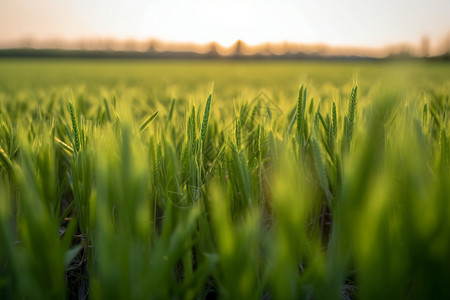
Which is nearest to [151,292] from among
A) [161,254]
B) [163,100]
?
[161,254]

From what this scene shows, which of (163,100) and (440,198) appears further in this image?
(163,100)

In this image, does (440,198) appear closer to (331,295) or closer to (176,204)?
(331,295)

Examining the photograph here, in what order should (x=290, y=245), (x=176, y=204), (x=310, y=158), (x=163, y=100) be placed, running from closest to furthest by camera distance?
(x=290, y=245)
(x=176, y=204)
(x=310, y=158)
(x=163, y=100)

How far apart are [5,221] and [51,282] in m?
0.08

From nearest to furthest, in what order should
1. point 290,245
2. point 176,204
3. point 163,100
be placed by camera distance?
point 290,245 → point 176,204 → point 163,100

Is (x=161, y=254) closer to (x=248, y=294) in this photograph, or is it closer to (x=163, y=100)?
(x=248, y=294)

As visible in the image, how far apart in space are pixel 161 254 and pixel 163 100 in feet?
5.40

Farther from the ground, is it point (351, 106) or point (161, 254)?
point (351, 106)

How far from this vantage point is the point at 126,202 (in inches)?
11.4

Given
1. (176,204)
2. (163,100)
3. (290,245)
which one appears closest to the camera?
(290,245)

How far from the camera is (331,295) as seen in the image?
29 centimetres

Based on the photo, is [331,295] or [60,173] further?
[60,173]

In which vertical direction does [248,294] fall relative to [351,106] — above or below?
below

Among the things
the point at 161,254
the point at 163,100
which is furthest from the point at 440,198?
the point at 163,100
